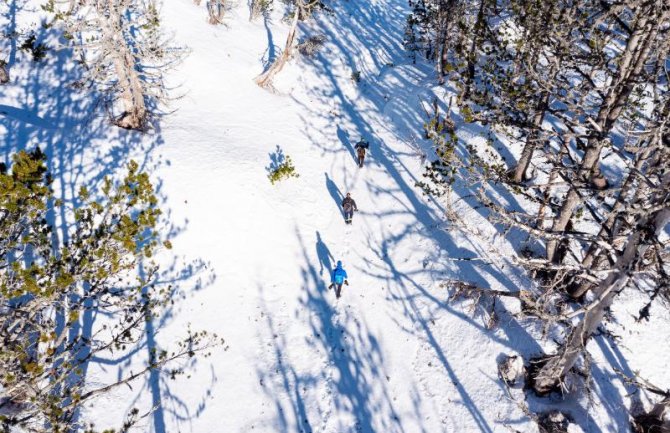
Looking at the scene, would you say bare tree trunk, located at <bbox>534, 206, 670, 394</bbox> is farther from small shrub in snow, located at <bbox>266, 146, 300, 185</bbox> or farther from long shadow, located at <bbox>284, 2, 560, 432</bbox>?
small shrub in snow, located at <bbox>266, 146, 300, 185</bbox>

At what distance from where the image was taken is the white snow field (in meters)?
11.4

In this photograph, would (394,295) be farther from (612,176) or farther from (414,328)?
(612,176)

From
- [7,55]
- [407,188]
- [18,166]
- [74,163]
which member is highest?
[7,55]

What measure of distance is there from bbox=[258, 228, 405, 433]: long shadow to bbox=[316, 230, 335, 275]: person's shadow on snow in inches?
65.4

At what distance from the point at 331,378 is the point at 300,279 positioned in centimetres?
412

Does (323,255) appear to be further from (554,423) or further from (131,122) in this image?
(131,122)

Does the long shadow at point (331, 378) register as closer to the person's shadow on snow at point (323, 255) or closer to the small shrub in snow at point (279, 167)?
the person's shadow on snow at point (323, 255)

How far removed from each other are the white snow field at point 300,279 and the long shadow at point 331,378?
0.15ft

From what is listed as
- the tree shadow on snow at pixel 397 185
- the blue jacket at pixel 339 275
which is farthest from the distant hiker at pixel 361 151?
the blue jacket at pixel 339 275

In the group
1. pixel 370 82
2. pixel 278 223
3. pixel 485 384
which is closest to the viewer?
pixel 485 384

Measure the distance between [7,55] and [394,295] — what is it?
69.9 feet

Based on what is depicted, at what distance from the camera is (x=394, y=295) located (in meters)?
15.0

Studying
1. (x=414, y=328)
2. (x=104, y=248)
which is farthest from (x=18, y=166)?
(x=414, y=328)

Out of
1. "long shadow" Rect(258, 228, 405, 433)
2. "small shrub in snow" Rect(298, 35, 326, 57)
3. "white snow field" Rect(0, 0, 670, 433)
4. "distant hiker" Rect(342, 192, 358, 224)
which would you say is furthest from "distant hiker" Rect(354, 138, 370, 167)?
"small shrub in snow" Rect(298, 35, 326, 57)
